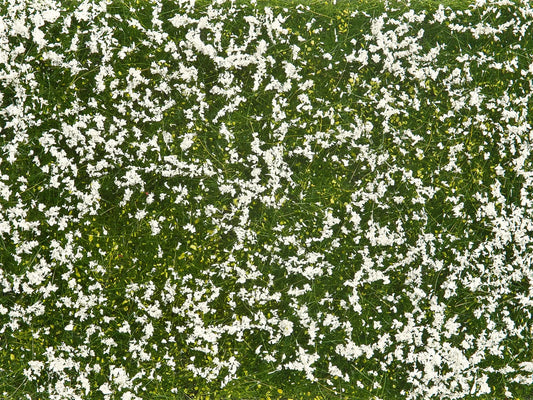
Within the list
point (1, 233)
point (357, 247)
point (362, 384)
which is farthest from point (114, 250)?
point (362, 384)

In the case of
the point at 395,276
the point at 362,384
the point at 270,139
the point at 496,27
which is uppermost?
the point at 496,27

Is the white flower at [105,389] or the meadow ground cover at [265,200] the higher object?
the meadow ground cover at [265,200]

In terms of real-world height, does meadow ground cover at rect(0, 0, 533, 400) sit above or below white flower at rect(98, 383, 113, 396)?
above

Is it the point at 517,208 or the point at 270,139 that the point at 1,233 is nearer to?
the point at 270,139

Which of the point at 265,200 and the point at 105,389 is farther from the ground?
the point at 265,200

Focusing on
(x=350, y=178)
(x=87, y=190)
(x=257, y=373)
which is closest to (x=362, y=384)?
(x=257, y=373)

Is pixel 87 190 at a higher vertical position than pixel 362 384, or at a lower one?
A: higher
